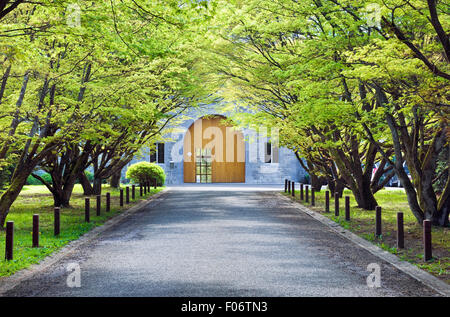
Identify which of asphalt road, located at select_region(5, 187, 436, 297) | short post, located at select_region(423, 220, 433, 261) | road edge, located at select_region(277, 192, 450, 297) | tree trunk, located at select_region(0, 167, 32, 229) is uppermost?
tree trunk, located at select_region(0, 167, 32, 229)

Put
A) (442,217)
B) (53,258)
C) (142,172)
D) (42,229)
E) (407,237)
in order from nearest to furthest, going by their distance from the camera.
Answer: (53,258)
(407,237)
(42,229)
(442,217)
(142,172)

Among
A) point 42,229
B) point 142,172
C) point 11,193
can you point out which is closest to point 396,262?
point 42,229

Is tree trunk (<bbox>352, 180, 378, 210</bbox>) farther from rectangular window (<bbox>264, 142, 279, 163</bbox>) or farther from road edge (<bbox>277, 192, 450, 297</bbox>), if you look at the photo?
rectangular window (<bbox>264, 142, 279, 163</bbox>)

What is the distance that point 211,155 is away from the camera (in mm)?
45969

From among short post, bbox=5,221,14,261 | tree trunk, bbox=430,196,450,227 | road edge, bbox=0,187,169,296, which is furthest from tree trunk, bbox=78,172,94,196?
tree trunk, bbox=430,196,450,227

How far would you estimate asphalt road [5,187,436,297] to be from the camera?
23.1 feet

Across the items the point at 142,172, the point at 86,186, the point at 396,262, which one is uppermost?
Result: the point at 142,172

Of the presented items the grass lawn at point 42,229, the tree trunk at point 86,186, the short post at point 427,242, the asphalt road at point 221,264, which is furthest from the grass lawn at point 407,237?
the tree trunk at point 86,186

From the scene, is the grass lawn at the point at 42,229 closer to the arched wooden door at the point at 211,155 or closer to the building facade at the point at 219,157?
the building facade at the point at 219,157

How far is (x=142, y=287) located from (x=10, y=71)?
9926 mm

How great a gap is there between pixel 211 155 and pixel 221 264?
37.3 meters

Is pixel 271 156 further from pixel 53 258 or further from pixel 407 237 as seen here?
pixel 53 258
